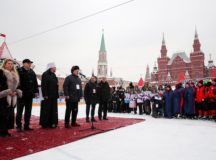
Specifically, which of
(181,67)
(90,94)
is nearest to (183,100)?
(90,94)

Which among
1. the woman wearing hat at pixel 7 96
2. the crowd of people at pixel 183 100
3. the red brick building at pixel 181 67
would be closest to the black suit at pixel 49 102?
the woman wearing hat at pixel 7 96

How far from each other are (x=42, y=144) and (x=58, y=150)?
0.48m

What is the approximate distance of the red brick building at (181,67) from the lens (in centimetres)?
6975

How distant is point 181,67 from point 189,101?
68.8m

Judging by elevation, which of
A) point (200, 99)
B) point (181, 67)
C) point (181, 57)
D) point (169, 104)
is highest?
point (181, 57)

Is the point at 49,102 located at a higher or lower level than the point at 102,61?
lower

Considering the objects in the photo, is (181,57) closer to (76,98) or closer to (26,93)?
(76,98)

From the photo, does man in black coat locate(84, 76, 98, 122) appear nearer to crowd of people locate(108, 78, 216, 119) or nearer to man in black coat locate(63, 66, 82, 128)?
man in black coat locate(63, 66, 82, 128)

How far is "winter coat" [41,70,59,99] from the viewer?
5.76m

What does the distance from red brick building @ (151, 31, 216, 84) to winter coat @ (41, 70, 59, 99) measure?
219 ft

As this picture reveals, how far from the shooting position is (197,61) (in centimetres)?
6969

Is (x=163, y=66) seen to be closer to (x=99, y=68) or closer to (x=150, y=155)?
(x=99, y=68)

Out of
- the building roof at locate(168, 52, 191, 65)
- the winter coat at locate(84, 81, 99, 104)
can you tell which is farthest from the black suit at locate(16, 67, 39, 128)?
the building roof at locate(168, 52, 191, 65)

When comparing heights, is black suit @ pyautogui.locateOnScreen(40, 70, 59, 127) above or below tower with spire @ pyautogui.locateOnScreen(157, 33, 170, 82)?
below
